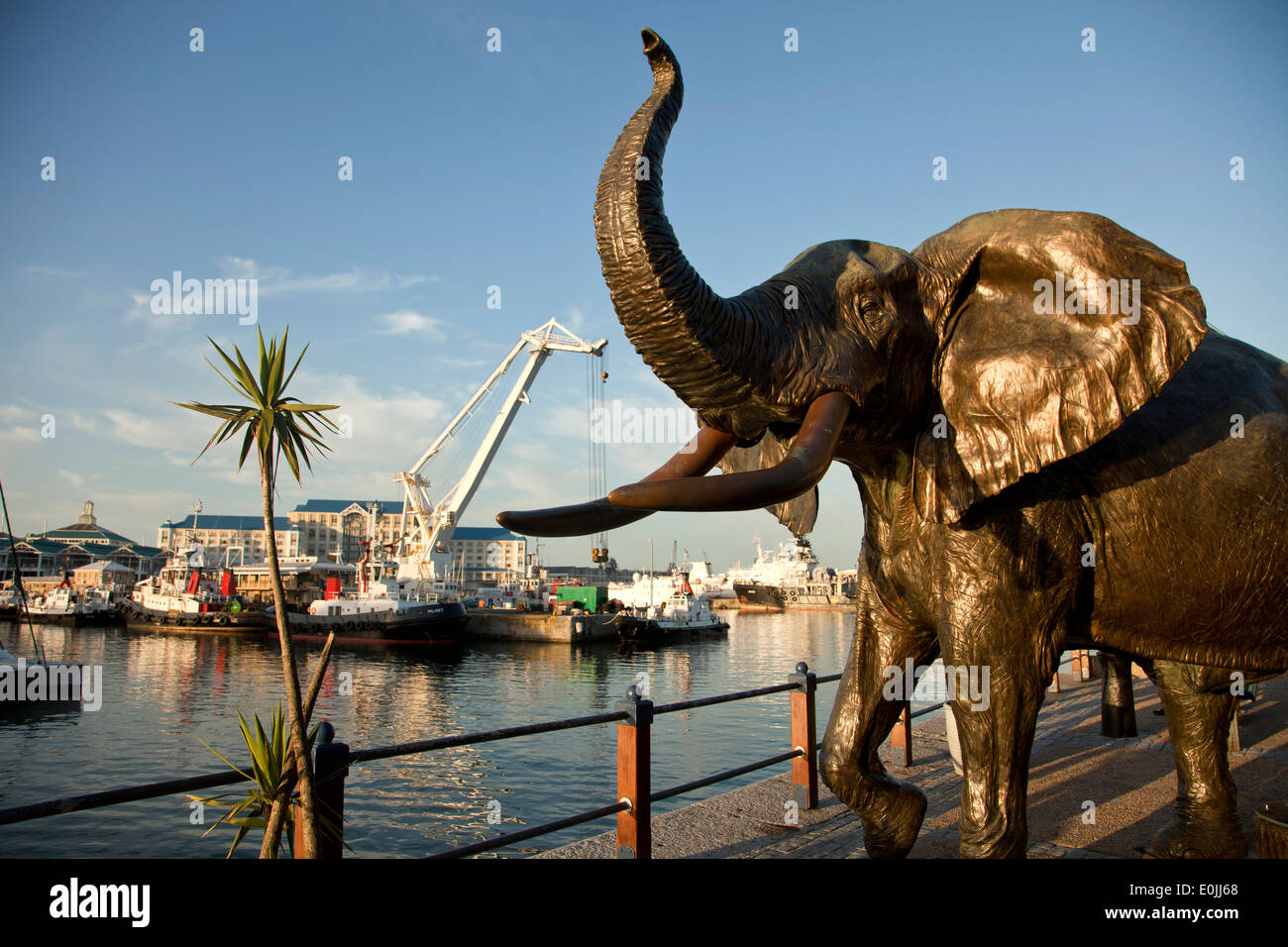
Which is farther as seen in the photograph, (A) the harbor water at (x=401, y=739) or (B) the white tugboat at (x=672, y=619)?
(B) the white tugboat at (x=672, y=619)

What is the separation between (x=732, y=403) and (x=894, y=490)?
0.92m

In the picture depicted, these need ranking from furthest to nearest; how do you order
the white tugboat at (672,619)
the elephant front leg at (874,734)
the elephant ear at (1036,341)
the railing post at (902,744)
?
the white tugboat at (672,619) → the railing post at (902,744) → the elephant front leg at (874,734) → the elephant ear at (1036,341)

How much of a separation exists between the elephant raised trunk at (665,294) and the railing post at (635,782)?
7.39 ft

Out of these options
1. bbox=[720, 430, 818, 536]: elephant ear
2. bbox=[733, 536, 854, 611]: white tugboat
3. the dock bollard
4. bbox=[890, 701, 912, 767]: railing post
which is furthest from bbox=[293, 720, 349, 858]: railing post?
bbox=[733, 536, 854, 611]: white tugboat

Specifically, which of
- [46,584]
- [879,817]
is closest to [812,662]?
[879,817]

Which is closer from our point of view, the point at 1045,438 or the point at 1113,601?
the point at 1045,438

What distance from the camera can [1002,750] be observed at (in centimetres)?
280

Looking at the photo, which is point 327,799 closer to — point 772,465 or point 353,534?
point 772,465

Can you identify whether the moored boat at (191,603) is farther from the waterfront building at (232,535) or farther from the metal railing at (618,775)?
the waterfront building at (232,535)

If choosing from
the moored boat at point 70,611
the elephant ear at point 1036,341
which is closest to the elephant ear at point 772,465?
the elephant ear at point 1036,341

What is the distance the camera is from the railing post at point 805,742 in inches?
221

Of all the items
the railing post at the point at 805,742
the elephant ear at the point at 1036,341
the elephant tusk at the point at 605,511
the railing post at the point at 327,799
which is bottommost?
the railing post at the point at 805,742

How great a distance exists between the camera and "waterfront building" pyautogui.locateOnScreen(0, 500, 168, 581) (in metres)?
99.3
